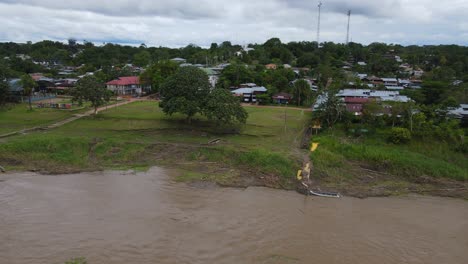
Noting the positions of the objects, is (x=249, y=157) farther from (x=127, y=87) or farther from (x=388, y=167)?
(x=127, y=87)

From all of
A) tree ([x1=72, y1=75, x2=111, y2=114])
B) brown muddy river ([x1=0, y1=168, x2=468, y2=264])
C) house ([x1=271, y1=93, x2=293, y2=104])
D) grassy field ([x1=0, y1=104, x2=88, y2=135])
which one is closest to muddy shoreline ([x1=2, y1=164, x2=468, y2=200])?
Result: brown muddy river ([x1=0, y1=168, x2=468, y2=264])

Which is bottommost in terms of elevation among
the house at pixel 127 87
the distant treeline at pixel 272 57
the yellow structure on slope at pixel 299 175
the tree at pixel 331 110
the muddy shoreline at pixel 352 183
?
the muddy shoreline at pixel 352 183

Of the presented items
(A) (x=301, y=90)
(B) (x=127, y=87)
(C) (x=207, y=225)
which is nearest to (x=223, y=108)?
(C) (x=207, y=225)

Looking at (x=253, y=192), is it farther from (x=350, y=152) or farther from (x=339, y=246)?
→ (x=350, y=152)

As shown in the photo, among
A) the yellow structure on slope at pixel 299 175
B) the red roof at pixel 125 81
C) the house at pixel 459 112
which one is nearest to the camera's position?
the yellow structure on slope at pixel 299 175

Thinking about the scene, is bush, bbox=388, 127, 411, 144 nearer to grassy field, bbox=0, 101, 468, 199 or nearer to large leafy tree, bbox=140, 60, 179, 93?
grassy field, bbox=0, 101, 468, 199

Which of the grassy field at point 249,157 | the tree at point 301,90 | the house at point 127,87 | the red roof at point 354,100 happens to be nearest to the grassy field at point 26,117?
the grassy field at point 249,157

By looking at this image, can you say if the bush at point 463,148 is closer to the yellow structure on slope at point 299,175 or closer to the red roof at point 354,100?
the red roof at point 354,100
